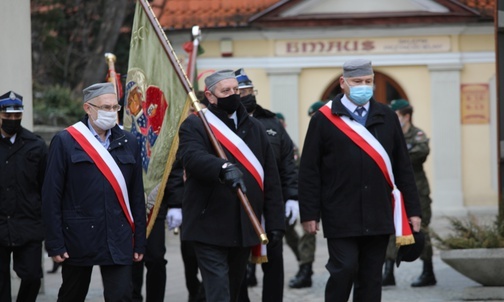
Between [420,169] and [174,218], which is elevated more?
[420,169]

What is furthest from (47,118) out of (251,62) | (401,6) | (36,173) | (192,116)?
(192,116)

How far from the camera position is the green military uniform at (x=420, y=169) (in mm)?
12109

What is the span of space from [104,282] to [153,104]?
2.08 m

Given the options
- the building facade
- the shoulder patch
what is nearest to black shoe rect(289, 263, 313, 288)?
the shoulder patch

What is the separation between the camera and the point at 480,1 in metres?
25.0

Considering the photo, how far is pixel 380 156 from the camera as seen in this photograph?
8469 millimetres

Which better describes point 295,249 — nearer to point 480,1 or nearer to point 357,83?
point 357,83

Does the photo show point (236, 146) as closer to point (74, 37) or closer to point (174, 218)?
point (174, 218)

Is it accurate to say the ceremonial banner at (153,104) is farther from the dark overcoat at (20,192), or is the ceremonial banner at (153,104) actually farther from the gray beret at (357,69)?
the gray beret at (357,69)

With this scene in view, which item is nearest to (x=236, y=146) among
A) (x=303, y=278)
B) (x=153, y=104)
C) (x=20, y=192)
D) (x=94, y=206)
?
(x=94, y=206)

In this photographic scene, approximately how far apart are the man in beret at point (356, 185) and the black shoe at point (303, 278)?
3869 millimetres

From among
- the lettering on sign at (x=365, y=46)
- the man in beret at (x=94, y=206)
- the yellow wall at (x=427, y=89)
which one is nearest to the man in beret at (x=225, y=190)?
A: the man in beret at (x=94, y=206)

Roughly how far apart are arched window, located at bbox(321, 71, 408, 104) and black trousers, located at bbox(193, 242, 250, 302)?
16.7m

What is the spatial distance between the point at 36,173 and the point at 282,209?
2.19 meters
